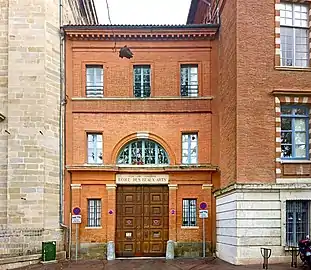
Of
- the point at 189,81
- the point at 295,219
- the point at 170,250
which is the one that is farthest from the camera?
the point at 189,81

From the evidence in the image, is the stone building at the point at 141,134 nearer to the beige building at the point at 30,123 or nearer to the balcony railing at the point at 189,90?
the balcony railing at the point at 189,90

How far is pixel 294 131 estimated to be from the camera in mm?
22812

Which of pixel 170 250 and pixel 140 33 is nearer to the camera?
pixel 170 250

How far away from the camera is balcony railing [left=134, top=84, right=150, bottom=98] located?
27.3m

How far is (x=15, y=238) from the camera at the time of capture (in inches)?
948

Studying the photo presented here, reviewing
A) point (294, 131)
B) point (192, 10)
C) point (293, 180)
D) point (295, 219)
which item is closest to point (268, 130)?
point (294, 131)

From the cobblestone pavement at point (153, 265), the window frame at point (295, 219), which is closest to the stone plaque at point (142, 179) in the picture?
the cobblestone pavement at point (153, 265)

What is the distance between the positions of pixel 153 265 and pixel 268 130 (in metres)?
7.21

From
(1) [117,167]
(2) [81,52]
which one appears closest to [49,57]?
(2) [81,52]

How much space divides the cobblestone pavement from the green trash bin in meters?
0.54

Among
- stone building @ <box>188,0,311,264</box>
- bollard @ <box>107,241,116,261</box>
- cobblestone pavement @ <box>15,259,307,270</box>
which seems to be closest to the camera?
cobblestone pavement @ <box>15,259,307,270</box>

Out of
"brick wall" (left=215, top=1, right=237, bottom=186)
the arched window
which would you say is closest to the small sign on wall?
"brick wall" (left=215, top=1, right=237, bottom=186)

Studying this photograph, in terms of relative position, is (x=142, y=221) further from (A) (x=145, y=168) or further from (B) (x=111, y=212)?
(A) (x=145, y=168)

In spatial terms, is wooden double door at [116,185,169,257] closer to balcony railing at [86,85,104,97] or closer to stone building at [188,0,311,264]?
stone building at [188,0,311,264]
